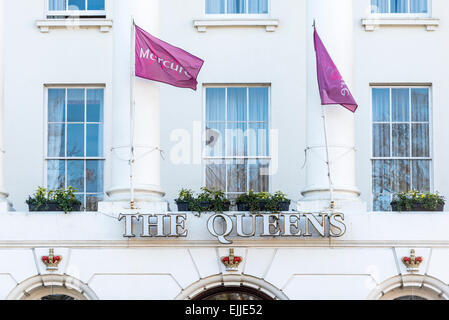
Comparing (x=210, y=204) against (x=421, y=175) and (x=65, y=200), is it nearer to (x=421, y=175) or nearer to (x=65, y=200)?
(x=65, y=200)

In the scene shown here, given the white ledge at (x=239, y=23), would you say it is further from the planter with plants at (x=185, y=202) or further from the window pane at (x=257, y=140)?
the planter with plants at (x=185, y=202)

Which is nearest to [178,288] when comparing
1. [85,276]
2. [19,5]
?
[85,276]

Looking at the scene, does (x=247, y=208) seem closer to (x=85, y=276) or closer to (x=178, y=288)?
(x=178, y=288)

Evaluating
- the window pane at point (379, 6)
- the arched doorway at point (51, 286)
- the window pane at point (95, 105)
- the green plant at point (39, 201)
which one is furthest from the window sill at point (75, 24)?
the arched doorway at point (51, 286)

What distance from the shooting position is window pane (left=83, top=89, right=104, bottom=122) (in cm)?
2605

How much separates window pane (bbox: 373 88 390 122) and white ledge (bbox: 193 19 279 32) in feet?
10.4

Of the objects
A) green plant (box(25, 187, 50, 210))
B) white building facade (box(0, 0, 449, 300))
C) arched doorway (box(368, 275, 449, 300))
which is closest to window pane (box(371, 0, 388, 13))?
white building facade (box(0, 0, 449, 300))

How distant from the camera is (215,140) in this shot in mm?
25875

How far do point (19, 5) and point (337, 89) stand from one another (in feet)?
30.8

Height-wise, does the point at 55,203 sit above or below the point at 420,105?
below

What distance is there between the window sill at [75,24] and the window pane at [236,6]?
3180 mm

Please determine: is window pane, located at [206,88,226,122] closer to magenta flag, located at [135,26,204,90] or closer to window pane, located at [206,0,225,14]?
window pane, located at [206,0,225,14]

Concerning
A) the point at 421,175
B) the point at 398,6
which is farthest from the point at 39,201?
the point at 398,6

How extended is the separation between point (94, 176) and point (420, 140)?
8384 mm
